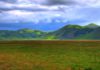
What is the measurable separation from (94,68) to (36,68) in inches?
353

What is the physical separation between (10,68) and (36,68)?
4017mm

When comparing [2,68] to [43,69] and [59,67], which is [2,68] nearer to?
[43,69]

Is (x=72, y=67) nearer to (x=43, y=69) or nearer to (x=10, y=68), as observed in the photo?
(x=43, y=69)

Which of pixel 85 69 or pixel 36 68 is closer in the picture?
pixel 85 69

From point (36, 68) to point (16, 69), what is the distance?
123 inches

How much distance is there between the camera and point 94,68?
38.3 metres

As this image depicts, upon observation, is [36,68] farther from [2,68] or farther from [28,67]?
[2,68]

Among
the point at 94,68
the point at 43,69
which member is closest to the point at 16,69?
the point at 43,69

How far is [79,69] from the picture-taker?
A: 37.8 m

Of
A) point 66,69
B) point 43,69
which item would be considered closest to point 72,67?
point 66,69

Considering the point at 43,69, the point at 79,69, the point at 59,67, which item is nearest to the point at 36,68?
the point at 43,69

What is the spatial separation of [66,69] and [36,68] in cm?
468

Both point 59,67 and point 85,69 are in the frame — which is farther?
point 59,67

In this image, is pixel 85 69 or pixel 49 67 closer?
pixel 85 69
